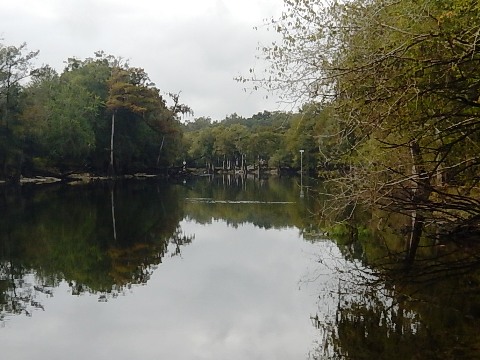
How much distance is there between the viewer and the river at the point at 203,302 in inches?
301

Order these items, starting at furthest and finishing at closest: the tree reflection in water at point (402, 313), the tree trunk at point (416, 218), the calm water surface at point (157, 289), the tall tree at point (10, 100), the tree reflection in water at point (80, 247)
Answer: the tall tree at point (10, 100) < the tree trunk at point (416, 218) < the tree reflection in water at point (80, 247) < the calm water surface at point (157, 289) < the tree reflection in water at point (402, 313)

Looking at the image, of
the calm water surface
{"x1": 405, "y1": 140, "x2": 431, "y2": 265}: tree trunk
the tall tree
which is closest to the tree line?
the tall tree

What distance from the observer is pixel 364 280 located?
11.2 metres

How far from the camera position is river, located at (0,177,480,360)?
301 inches

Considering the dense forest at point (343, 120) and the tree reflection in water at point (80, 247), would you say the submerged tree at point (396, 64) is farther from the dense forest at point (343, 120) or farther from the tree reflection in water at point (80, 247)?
the tree reflection in water at point (80, 247)

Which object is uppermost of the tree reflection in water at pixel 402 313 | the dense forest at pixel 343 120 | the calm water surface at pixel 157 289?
the dense forest at pixel 343 120

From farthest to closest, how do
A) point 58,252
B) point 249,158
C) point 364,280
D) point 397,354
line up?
1. point 249,158
2. point 58,252
3. point 364,280
4. point 397,354

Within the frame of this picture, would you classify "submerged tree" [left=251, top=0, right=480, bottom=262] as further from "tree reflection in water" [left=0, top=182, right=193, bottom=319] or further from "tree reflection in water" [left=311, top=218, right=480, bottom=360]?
"tree reflection in water" [left=0, top=182, right=193, bottom=319]

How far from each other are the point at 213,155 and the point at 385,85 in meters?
92.1

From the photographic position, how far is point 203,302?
406 inches

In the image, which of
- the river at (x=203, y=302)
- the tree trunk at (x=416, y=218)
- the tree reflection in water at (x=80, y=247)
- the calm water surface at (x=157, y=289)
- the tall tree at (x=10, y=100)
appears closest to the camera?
the river at (x=203, y=302)

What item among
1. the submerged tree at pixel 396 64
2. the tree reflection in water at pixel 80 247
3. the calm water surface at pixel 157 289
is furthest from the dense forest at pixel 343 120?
the tree reflection in water at pixel 80 247

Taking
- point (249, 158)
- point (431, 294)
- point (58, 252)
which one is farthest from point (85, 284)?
point (249, 158)

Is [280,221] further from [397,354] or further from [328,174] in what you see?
[397,354]
